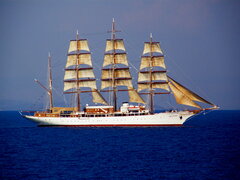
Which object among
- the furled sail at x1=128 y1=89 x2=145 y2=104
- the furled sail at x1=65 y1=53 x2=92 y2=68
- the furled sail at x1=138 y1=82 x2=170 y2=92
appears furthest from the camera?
the furled sail at x1=65 y1=53 x2=92 y2=68

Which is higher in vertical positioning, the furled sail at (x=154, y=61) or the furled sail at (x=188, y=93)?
the furled sail at (x=154, y=61)

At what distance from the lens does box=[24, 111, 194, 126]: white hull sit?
72812 mm

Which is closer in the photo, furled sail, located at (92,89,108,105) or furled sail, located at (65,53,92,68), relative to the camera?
furled sail, located at (92,89,108,105)

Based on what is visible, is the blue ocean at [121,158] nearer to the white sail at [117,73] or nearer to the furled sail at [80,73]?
the white sail at [117,73]

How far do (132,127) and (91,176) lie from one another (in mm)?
42303

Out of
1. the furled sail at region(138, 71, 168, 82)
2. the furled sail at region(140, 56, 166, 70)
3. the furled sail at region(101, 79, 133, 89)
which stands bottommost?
the furled sail at region(101, 79, 133, 89)

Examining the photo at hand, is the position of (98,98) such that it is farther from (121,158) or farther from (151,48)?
(121,158)

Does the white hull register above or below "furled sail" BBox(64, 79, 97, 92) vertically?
below

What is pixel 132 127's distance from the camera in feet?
246

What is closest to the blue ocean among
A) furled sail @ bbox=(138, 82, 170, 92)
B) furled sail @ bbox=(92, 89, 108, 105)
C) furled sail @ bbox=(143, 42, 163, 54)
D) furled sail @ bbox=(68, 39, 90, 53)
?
furled sail @ bbox=(138, 82, 170, 92)

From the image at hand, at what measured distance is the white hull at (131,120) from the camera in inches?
2867

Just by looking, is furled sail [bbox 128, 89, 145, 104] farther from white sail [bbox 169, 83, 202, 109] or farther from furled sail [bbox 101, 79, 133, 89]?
white sail [bbox 169, 83, 202, 109]

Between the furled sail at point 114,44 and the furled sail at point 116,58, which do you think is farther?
the furled sail at point 116,58

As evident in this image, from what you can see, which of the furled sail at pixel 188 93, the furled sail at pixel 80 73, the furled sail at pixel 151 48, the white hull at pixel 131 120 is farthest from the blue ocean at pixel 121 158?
the furled sail at pixel 80 73
